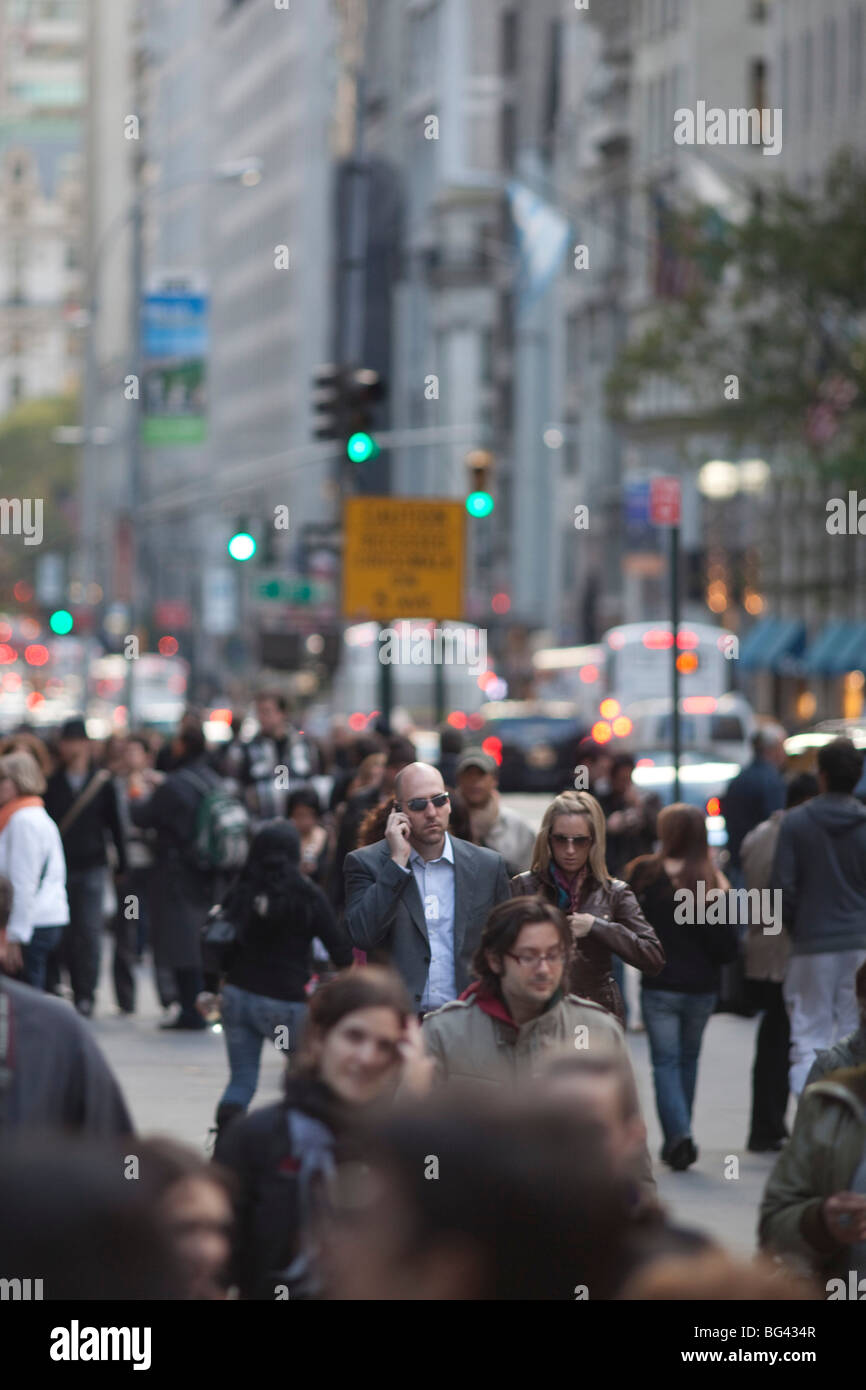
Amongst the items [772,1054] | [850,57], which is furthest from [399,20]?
[772,1054]

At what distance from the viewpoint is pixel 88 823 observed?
1773 cm

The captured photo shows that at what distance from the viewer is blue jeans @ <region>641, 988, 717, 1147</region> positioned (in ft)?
41.4

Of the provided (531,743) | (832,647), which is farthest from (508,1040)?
(832,647)

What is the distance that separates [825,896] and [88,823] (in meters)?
5.90

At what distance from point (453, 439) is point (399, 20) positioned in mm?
80931

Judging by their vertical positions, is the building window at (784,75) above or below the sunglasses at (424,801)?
above

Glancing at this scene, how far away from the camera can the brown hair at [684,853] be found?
1259 cm

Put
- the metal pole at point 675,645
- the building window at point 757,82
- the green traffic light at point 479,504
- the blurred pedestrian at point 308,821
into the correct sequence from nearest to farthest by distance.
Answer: the blurred pedestrian at point 308,821 → the metal pole at point 675,645 → the green traffic light at point 479,504 → the building window at point 757,82

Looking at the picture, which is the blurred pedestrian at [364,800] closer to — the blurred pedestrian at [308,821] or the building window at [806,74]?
the blurred pedestrian at [308,821]

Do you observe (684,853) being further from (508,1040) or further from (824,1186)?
(824,1186)

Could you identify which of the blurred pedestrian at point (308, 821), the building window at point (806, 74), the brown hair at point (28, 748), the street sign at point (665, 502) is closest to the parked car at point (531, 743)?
the building window at point (806, 74)

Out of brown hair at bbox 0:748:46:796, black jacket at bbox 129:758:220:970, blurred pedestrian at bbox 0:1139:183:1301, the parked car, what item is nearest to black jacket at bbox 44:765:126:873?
black jacket at bbox 129:758:220:970

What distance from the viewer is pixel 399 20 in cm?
12306

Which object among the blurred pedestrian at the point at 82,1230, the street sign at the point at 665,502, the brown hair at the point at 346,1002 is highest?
the street sign at the point at 665,502
